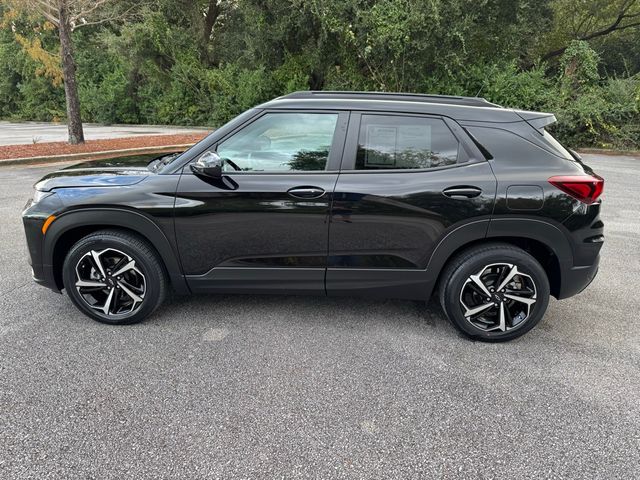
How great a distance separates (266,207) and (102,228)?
4.15 ft

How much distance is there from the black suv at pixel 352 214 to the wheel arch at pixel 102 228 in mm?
10

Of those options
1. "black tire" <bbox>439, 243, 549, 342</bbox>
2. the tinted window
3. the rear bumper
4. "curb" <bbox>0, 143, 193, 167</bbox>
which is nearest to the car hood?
the tinted window

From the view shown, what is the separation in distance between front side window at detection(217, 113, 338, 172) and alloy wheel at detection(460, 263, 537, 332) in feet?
4.61

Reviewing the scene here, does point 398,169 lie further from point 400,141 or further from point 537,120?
point 537,120

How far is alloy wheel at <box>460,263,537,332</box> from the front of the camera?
306 centimetres

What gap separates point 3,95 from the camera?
33.6 metres

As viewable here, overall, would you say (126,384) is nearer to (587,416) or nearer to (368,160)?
(368,160)

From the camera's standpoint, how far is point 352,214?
301 cm

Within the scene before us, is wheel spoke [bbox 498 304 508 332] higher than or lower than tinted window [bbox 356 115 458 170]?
lower

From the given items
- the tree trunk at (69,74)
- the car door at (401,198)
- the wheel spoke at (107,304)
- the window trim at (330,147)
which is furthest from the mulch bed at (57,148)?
the car door at (401,198)

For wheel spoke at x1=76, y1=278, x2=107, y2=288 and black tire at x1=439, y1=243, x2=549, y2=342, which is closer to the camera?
black tire at x1=439, y1=243, x2=549, y2=342

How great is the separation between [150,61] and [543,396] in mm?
24959

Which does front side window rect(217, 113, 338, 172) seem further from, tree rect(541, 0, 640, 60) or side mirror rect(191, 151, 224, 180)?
tree rect(541, 0, 640, 60)

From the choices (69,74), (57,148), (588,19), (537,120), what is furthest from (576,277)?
(588,19)
